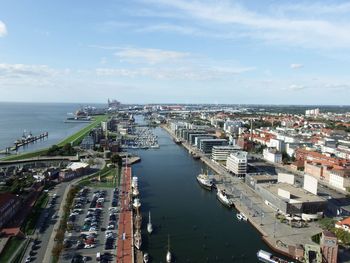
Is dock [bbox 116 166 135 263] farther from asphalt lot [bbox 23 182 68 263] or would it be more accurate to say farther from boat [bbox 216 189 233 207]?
boat [bbox 216 189 233 207]

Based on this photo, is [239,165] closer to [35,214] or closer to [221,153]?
[221,153]

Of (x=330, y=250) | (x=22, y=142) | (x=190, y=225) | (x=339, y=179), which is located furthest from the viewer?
(x=22, y=142)

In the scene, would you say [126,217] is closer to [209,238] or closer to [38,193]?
[209,238]

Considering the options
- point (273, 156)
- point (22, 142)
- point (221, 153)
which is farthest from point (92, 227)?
point (22, 142)

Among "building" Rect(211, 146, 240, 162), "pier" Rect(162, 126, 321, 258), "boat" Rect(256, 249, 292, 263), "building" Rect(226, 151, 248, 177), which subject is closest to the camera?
"boat" Rect(256, 249, 292, 263)

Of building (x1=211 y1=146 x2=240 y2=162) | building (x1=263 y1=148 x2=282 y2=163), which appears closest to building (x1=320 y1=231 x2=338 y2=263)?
building (x1=211 y1=146 x2=240 y2=162)
